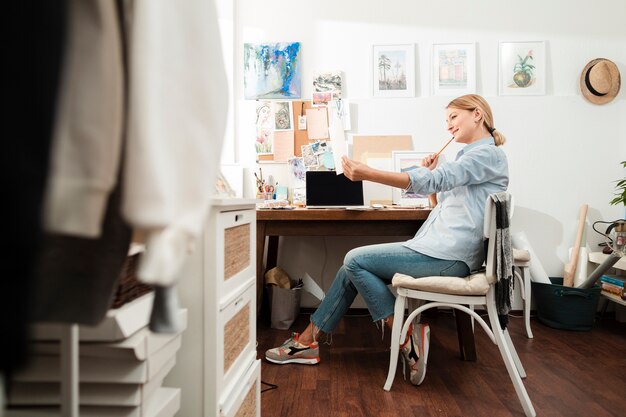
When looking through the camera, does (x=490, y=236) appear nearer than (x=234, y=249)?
No

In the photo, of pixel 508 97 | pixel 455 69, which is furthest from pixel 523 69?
pixel 455 69

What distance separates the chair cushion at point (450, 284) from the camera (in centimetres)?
144

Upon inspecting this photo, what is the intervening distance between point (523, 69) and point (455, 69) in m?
0.45

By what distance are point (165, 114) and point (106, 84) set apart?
53 mm

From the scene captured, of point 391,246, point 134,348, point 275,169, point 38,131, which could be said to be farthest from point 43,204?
point 275,169

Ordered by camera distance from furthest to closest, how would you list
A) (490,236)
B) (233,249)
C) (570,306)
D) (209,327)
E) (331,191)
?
(331,191), (570,306), (490,236), (233,249), (209,327)

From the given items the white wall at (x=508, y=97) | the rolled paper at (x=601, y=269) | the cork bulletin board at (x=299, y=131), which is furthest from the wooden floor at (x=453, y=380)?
the cork bulletin board at (x=299, y=131)

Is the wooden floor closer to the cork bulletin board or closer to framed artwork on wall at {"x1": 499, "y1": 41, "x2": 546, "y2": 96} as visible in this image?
the cork bulletin board

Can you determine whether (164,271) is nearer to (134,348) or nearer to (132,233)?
(132,233)

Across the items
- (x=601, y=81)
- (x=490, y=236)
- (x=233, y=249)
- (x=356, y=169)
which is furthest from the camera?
(x=601, y=81)

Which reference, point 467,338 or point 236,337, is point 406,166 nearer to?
point 467,338

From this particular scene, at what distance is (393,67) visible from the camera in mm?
2701

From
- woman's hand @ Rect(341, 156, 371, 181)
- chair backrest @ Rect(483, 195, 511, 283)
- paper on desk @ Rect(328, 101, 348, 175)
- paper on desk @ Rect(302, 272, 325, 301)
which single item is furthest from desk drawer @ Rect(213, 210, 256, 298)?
paper on desk @ Rect(302, 272, 325, 301)

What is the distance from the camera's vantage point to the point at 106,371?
695 millimetres
